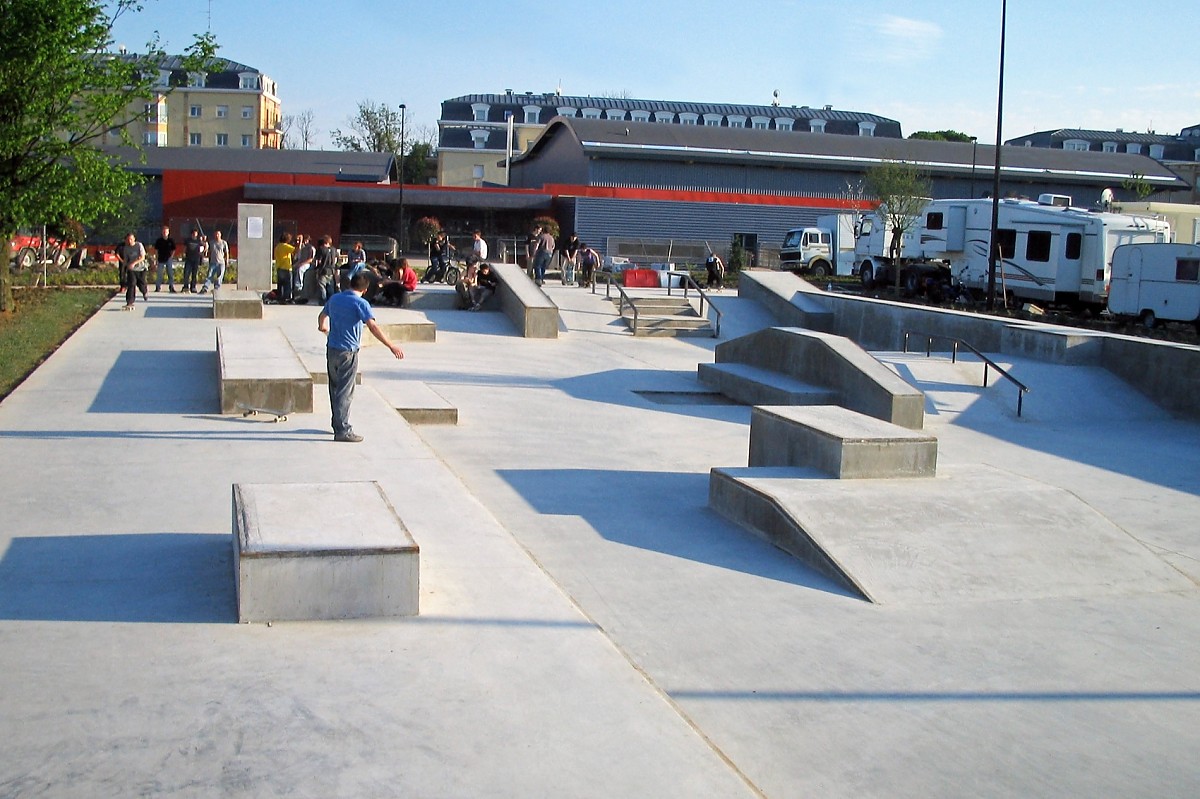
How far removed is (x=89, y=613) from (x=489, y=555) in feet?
8.18

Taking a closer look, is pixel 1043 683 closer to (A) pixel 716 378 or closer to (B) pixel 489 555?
(B) pixel 489 555

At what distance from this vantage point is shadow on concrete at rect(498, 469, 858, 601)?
8469 mm

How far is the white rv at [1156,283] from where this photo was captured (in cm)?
2561

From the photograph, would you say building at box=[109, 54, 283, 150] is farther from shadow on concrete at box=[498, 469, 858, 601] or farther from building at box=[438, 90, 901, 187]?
shadow on concrete at box=[498, 469, 858, 601]

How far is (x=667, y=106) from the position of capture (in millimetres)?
95500

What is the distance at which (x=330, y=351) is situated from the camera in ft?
33.6

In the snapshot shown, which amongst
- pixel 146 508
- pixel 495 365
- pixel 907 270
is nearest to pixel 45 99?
pixel 495 365

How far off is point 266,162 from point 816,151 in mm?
28068

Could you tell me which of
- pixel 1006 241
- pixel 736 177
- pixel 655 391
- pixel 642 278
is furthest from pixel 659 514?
pixel 736 177

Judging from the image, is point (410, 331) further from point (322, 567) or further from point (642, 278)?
point (322, 567)

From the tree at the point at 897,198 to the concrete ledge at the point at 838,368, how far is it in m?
18.4

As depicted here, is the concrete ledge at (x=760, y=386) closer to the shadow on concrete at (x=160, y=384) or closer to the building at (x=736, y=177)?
the shadow on concrete at (x=160, y=384)

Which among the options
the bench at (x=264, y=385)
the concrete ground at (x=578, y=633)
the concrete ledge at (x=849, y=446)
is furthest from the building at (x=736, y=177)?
the concrete ground at (x=578, y=633)

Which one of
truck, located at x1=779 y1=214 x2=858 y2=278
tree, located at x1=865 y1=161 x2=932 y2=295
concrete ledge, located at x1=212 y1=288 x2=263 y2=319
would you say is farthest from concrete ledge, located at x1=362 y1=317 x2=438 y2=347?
truck, located at x1=779 y1=214 x2=858 y2=278
